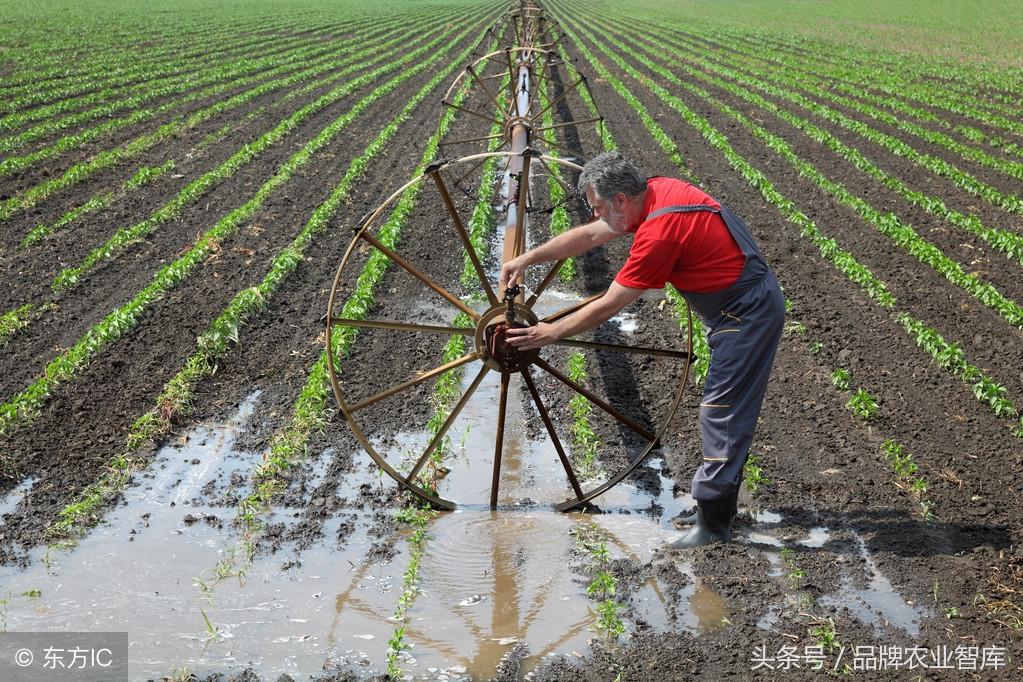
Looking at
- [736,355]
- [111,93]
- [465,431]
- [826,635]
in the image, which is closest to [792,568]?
[826,635]

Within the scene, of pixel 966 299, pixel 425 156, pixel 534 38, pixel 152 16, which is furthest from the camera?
pixel 152 16

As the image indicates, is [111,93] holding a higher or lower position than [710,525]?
higher

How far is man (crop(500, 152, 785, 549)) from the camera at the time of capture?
4.17 m

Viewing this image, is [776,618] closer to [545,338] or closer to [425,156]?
[545,338]

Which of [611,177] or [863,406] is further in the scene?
[863,406]

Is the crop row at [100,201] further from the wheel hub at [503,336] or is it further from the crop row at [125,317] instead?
the wheel hub at [503,336]

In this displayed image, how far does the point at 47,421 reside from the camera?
19.2 ft

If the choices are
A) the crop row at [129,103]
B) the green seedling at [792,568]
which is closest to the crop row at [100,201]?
the crop row at [129,103]

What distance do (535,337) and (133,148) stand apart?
419 inches

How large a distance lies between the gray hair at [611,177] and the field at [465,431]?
120cm

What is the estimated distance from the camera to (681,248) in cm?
422

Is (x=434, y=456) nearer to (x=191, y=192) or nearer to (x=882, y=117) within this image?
(x=191, y=192)

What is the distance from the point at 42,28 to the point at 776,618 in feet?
105

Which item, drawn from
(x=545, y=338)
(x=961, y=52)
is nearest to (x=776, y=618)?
(x=545, y=338)
